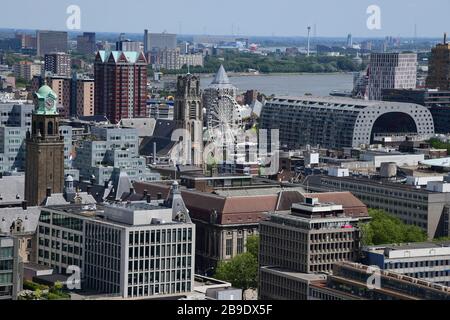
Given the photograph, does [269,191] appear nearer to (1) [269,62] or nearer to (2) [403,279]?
(2) [403,279]

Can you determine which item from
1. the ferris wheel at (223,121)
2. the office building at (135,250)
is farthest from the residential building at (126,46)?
the office building at (135,250)

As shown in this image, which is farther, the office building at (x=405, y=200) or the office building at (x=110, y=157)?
the office building at (x=110, y=157)

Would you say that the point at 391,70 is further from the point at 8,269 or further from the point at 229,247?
the point at 8,269

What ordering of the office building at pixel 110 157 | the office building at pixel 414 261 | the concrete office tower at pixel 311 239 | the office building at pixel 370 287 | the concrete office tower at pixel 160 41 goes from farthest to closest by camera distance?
the concrete office tower at pixel 160 41
the office building at pixel 110 157
the concrete office tower at pixel 311 239
the office building at pixel 414 261
the office building at pixel 370 287

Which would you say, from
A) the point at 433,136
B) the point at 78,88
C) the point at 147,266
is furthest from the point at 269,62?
the point at 147,266

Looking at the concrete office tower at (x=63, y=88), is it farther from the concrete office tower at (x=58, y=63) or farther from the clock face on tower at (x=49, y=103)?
the clock face on tower at (x=49, y=103)

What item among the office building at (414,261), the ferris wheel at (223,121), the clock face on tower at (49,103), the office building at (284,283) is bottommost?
the office building at (284,283)
